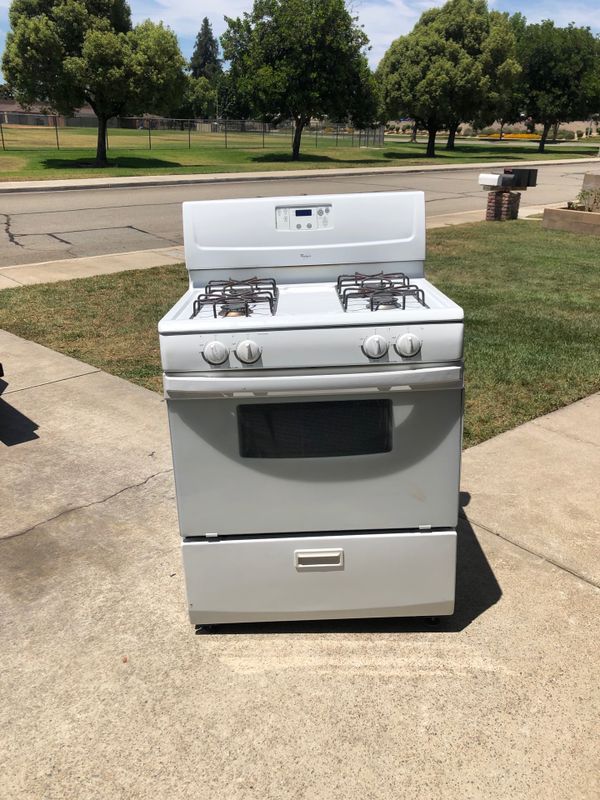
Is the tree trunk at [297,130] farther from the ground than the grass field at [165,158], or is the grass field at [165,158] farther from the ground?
the tree trunk at [297,130]

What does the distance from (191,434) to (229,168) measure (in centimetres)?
2707

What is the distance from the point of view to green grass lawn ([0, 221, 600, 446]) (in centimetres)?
564

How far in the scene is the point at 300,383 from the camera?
2.44 m

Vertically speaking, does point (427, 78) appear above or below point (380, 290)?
above

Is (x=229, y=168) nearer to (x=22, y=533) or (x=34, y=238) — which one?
(x=34, y=238)

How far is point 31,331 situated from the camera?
723cm

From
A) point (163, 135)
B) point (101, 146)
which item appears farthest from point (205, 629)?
point (163, 135)

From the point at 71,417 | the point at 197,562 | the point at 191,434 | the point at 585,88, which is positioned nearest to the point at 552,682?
the point at 197,562

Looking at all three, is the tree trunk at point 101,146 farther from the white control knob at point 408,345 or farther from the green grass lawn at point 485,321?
the white control knob at point 408,345

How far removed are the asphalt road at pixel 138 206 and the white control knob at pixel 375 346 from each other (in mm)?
9601

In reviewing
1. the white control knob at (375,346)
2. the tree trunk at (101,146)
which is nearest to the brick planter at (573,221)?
the white control knob at (375,346)

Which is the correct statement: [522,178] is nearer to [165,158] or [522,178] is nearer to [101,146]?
[101,146]

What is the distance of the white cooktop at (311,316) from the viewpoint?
2420mm

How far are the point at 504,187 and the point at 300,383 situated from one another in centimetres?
1423
